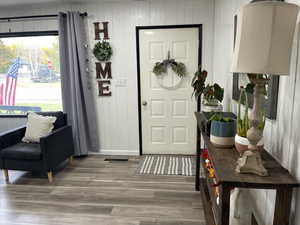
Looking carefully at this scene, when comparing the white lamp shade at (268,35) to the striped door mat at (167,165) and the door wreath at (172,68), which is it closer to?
the striped door mat at (167,165)

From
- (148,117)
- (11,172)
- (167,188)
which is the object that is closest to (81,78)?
(148,117)

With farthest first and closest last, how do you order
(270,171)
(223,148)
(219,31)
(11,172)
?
1. (11,172)
2. (219,31)
3. (223,148)
4. (270,171)

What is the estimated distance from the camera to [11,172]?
3.09 metres

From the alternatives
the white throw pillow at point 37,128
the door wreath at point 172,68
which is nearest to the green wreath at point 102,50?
the door wreath at point 172,68

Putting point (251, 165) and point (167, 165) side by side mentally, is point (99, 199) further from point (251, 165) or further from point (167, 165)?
point (251, 165)

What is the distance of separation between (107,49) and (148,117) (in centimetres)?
Answer: 127

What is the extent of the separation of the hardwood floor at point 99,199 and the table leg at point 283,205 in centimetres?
107

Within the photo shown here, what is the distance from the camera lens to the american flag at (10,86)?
391 centimetres

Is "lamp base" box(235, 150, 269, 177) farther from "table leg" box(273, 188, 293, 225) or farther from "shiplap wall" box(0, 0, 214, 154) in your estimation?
"shiplap wall" box(0, 0, 214, 154)

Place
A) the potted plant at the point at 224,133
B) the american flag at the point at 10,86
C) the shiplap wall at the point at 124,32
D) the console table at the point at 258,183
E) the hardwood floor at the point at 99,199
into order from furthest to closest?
the american flag at the point at 10,86 → the shiplap wall at the point at 124,32 → the hardwood floor at the point at 99,199 → the potted plant at the point at 224,133 → the console table at the point at 258,183

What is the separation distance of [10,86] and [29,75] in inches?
17.8

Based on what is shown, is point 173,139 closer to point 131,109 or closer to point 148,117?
point 148,117

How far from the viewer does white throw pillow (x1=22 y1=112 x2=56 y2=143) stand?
2949 millimetres

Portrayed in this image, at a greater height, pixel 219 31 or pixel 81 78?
pixel 219 31
